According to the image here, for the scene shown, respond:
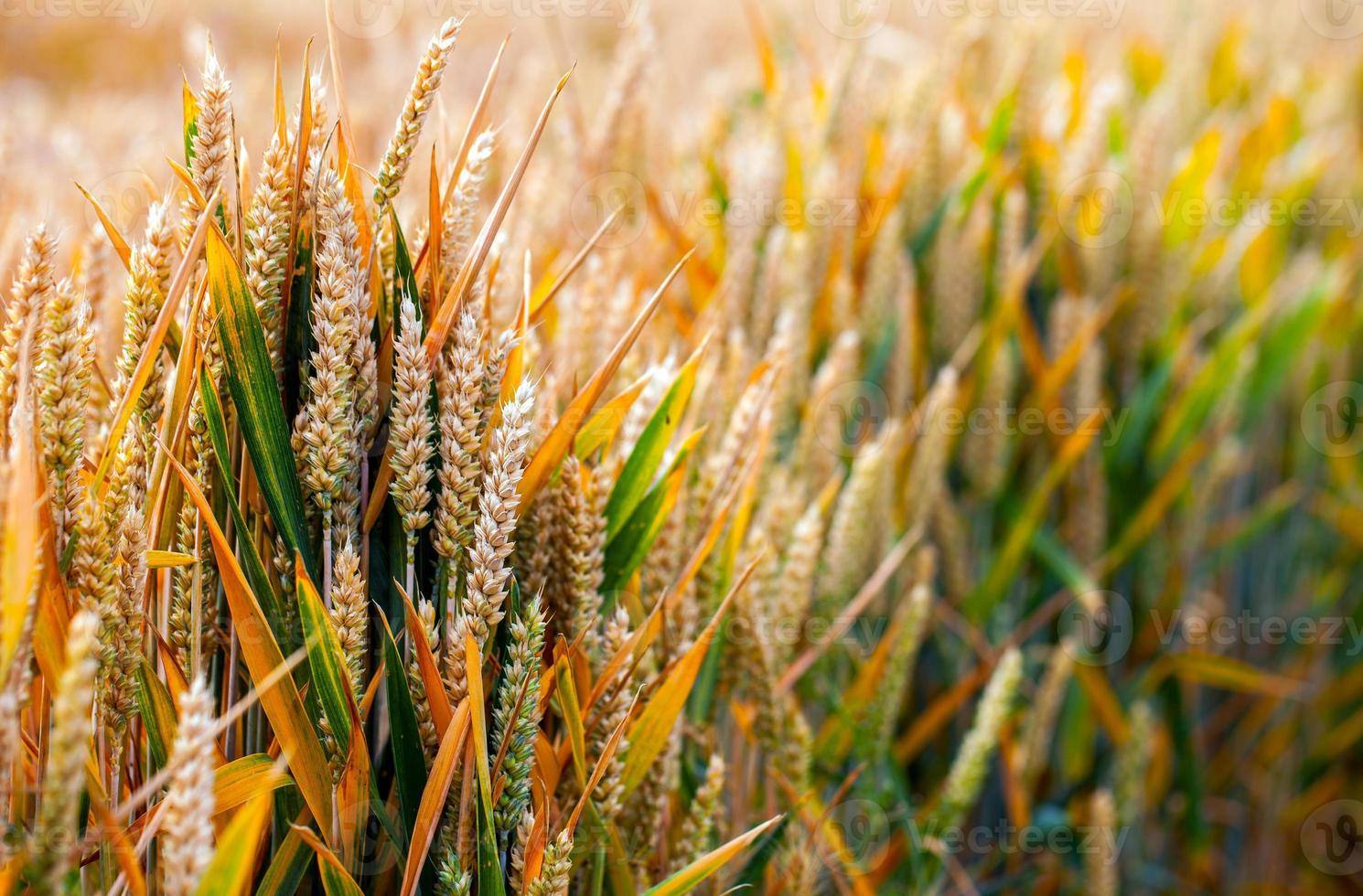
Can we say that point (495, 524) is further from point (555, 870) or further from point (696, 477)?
point (696, 477)

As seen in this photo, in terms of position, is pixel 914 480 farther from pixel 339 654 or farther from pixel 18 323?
pixel 18 323

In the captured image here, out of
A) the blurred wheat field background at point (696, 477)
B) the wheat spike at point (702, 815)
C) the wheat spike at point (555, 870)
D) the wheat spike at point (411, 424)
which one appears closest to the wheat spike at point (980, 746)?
the blurred wheat field background at point (696, 477)

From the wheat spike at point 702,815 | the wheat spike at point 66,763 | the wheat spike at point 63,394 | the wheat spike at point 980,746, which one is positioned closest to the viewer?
the wheat spike at point 66,763

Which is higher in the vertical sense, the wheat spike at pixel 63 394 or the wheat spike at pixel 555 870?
the wheat spike at pixel 63 394

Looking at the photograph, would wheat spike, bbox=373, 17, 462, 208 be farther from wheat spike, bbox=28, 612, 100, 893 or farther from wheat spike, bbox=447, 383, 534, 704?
wheat spike, bbox=28, 612, 100, 893

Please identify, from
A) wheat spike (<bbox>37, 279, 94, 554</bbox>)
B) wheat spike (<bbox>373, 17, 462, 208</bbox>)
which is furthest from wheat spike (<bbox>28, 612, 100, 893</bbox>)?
wheat spike (<bbox>373, 17, 462, 208</bbox>)

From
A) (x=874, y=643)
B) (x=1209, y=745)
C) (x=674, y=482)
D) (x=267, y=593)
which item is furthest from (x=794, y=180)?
(x=1209, y=745)

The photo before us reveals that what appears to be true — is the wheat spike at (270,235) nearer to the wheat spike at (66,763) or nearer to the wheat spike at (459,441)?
the wheat spike at (459,441)

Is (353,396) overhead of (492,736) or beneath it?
overhead

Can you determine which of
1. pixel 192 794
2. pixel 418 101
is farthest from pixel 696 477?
pixel 192 794
